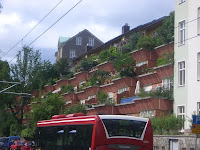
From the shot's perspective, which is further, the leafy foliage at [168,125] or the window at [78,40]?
the window at [78,40]

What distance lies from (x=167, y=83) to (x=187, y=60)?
23.2ft

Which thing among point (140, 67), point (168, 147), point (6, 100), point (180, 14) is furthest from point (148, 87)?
point (6, 100)

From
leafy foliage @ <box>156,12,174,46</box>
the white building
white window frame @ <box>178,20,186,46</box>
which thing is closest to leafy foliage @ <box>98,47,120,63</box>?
leafy foliage @ <box>156,12,174,46</box>

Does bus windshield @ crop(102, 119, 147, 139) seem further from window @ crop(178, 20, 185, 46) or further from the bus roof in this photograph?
window @ crop(178, 20, 185, 46)

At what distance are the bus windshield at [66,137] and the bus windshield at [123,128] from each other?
2.53ft

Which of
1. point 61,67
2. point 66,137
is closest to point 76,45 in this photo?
point 61,67

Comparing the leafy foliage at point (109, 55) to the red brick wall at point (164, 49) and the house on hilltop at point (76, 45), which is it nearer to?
the red brick wall at point (164, 49)

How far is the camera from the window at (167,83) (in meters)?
41.5

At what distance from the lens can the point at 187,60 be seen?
36.1m

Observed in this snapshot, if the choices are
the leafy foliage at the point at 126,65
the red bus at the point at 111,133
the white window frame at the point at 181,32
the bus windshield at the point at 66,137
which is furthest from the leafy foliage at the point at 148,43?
the red bus at the point at 111,133

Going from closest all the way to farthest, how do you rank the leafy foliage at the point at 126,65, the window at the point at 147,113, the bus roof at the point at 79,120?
the bus roof at the point at 79,120
the window at the point at 147,113
the leafy foliage at the point at 126,65

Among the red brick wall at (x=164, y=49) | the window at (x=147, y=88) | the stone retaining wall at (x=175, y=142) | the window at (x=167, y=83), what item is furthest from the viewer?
the window at (x=147, y=88)

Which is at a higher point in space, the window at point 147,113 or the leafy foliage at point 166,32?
the leafy foliage at point 166,32

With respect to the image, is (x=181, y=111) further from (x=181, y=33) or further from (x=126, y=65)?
(x=126, y=65)
